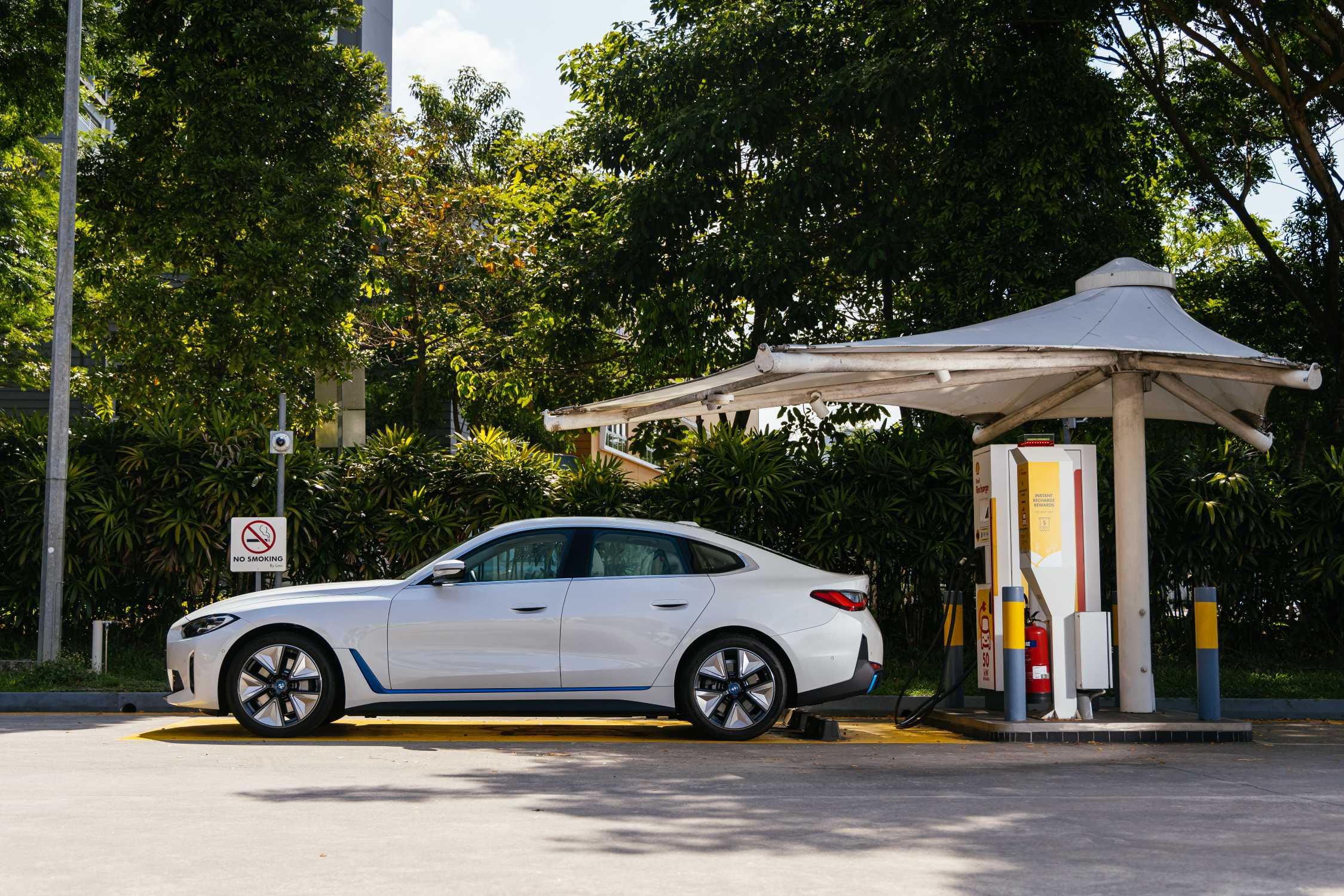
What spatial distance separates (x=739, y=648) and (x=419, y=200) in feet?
70.8

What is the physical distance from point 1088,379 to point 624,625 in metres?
4.52

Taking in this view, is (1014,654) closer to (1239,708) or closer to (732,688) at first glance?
(732,688)

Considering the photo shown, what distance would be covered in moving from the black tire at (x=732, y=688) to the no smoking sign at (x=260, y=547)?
5.36 m

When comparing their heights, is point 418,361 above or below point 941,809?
above

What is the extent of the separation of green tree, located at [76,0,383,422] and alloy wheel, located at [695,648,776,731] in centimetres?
1109

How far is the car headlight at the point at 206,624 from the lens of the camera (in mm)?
9578

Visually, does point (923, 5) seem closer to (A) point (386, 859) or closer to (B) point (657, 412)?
(B) point (657, 412)

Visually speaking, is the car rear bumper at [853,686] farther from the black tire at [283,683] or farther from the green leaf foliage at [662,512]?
the green leaf foliage at [662,512]

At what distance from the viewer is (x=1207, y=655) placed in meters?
10.6

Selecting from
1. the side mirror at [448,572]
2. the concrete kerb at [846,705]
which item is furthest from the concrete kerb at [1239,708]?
the side mirror at [448,572]

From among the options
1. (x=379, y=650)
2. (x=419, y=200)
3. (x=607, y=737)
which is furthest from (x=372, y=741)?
(x=419, y=200)

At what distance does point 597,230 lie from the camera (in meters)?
20.9

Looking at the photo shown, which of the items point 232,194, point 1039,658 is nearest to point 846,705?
point 1039,658

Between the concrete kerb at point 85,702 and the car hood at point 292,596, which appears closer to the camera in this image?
the car hood at point 292,596
